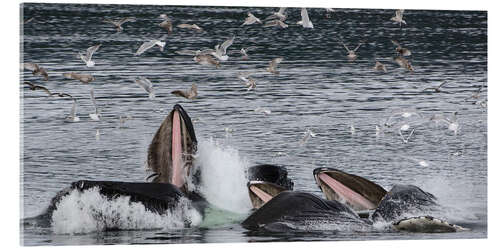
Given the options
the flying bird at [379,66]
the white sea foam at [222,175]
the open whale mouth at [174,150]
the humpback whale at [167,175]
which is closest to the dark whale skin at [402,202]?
the flying bird at [379,66]

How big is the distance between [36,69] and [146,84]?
1.10m

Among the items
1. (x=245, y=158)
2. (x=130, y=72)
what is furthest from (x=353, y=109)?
(x=130, y=72)

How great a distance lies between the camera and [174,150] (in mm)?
11570

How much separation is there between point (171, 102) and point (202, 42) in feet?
2.29

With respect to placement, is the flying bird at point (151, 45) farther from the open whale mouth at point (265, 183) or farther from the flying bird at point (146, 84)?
the open whale mouth at point (265, 183)

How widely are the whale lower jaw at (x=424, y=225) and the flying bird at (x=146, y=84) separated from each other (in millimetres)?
2827

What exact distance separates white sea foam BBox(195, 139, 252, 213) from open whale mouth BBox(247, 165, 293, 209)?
7 centimetres

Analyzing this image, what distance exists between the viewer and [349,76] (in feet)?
39.5

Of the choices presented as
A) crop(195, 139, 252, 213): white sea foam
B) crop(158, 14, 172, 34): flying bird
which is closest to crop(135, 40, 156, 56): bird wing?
crop(158, 14, 172, 34): flying bird

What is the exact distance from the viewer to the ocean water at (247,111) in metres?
11.1

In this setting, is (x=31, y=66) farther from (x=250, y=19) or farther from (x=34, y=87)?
(x=250, y=19)

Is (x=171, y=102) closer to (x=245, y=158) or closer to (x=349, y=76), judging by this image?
(x=245, y=158)

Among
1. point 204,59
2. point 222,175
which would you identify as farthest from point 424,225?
point 204,59

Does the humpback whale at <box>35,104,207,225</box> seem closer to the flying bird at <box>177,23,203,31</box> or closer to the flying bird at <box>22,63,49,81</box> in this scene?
the flying bird at <box>177,23,203,31</box>
